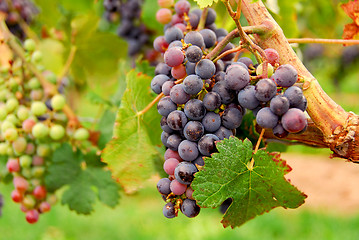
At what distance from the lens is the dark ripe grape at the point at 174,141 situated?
0.70 metres

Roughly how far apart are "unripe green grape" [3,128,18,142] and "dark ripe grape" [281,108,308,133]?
0.83 meters

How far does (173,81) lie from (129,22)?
106 centimetres

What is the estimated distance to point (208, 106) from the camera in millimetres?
649

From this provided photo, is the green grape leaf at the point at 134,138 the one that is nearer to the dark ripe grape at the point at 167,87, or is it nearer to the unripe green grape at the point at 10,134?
the dark ripe grape at the point at 167,87

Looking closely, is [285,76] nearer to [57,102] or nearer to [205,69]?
[205,69]

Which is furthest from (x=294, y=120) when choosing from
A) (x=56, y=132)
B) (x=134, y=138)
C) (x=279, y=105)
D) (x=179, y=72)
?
(x=56, y=132)

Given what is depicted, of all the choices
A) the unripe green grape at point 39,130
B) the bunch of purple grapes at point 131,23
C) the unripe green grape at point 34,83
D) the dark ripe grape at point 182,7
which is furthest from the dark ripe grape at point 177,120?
the bunch of purple grapes at point 131,23

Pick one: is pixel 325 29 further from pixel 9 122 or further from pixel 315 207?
pixel 315 207

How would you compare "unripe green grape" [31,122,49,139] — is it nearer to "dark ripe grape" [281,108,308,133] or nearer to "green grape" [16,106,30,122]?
"green grape" [16,106,30,122]

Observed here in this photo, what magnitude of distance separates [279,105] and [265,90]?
0.03m

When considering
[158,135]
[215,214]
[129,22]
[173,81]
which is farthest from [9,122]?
[215,214]

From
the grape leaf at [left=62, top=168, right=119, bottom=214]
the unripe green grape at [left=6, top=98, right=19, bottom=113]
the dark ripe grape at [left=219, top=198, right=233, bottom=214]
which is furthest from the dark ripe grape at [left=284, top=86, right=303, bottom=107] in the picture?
the unripe green grape at [left=6, top=98, right=19, bottom=113]

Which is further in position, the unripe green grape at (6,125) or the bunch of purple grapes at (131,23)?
the bunch of purple grapes at (131,23)

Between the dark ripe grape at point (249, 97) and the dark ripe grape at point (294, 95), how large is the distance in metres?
0.05
